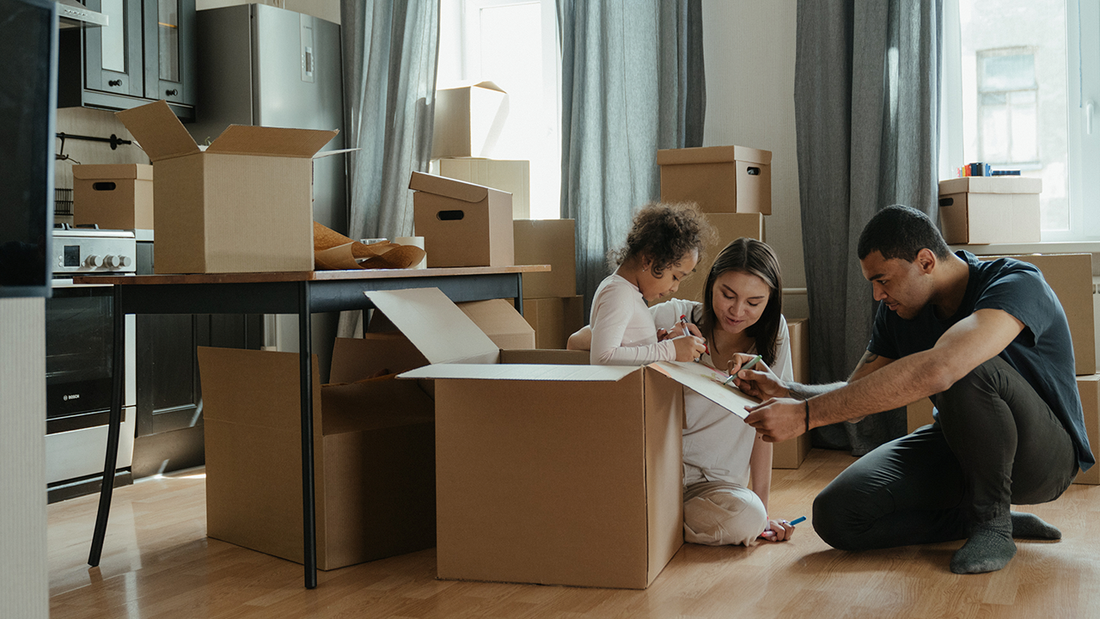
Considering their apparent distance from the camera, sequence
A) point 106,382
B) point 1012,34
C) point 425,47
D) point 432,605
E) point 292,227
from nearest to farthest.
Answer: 1. point 432,605
2. point 292,227
3. point 106,382
4. point 1012,34
5. point 425,47

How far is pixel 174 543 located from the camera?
2.18 metres

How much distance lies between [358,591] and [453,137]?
7.55 feet

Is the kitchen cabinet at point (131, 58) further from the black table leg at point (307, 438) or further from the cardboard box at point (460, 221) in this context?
the black table leg at point (307, 438)

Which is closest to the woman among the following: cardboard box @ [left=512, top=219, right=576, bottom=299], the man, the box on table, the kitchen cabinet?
the man

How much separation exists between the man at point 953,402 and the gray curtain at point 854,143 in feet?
3.83

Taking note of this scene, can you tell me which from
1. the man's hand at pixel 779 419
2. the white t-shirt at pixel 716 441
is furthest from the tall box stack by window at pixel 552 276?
the man's hand at pixel 779 419

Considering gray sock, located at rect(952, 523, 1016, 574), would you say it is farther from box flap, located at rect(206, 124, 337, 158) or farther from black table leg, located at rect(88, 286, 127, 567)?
black table leg, located at rect(88, 286, 127, 567)

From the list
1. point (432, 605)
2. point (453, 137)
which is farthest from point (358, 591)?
point (453, 137)

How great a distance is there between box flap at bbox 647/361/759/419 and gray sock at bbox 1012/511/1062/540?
2.41 feet

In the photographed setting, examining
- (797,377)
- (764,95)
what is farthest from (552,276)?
(764,95)

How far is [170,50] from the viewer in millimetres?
3551

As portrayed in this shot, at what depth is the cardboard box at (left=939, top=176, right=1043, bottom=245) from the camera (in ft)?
9.77

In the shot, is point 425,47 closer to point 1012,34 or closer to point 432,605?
point 1012,34

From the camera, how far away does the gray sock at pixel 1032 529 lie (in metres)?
2.02
